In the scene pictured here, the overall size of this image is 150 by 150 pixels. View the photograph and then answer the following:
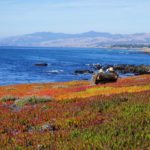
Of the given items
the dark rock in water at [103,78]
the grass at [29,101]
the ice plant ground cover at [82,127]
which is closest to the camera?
the ice plant ground cover at [82,127]

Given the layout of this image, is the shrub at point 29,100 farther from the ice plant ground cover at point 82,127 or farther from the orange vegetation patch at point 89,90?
the ice plant ground cover at point 82,127

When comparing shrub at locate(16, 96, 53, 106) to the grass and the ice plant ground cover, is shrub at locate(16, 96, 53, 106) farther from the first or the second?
the ice plant ground cover

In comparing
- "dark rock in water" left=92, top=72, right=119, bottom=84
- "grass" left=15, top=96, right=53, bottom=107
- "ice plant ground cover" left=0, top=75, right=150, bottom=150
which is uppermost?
"ice plant ground cover" left=0, top=75, right=150, bottom=150

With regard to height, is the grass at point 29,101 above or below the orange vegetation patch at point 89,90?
above

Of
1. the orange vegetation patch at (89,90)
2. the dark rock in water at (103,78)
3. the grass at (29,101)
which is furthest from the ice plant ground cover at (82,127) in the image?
the dark rock in water at (103,78)

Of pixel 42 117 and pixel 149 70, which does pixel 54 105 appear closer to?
pixel 42 117

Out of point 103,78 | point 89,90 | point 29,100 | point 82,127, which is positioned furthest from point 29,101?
point 103,78

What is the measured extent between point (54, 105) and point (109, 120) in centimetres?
595

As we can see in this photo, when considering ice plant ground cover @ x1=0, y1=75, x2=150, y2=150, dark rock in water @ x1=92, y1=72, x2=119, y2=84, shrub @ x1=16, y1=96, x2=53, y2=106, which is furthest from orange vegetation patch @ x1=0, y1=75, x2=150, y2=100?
ice plant ground cover @ x1=0, y1=75, x2=150, y2=150

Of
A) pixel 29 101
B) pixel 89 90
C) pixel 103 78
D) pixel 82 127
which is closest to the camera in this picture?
pixel 82 127

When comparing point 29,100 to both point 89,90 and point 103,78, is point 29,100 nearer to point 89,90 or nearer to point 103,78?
point 89,90

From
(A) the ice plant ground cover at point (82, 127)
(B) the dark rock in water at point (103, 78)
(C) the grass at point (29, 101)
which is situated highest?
(A) the ice plant ground cover at point (82, 127)

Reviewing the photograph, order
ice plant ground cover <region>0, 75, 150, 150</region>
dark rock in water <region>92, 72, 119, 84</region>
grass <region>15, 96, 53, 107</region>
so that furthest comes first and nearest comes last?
dark rock in water <region>92, 72, 119, 84</region>
grass <region>15, 96, 53, 107</region>
ice plant ground cover <region>0, 75, 150, 150</region>

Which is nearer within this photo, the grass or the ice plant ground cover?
the ice plant ground cover
